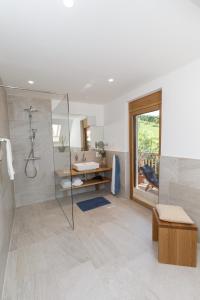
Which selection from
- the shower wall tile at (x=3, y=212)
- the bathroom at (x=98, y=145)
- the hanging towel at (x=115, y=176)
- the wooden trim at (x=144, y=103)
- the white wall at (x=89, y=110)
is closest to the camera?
the bathroom at (x=98, y=145)

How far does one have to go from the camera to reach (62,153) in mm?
3232

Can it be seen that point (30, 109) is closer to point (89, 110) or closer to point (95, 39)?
point (89, 110)

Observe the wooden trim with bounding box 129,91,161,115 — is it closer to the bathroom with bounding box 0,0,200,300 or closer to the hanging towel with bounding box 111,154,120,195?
the bathroom with bounding box 0,0,200,300

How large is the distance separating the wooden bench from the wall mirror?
2306 millimetres

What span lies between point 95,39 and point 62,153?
88.8 inches

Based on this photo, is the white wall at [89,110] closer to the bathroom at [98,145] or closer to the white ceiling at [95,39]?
the bathroom at [98,145]

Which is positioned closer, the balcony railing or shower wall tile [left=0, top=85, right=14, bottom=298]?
shower wall tile [left=0, top=85, right=14, bottom=298]

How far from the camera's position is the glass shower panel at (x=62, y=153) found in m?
3.02

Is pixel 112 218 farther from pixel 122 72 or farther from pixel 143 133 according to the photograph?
pixel 122 72

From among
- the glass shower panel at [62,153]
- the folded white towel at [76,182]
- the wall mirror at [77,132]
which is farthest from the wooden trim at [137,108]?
the glass shower panel at [62,153]

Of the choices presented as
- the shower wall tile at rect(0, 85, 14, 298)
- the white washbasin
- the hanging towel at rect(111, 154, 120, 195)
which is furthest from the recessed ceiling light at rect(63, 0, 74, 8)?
the hanging towel at rect(111, 154, 120, 195)

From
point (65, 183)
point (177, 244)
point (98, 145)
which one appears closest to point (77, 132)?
point (98, 145)

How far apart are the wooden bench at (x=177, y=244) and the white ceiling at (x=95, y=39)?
202 cm

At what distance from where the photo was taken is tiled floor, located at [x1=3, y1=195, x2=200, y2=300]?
136 centimetres
